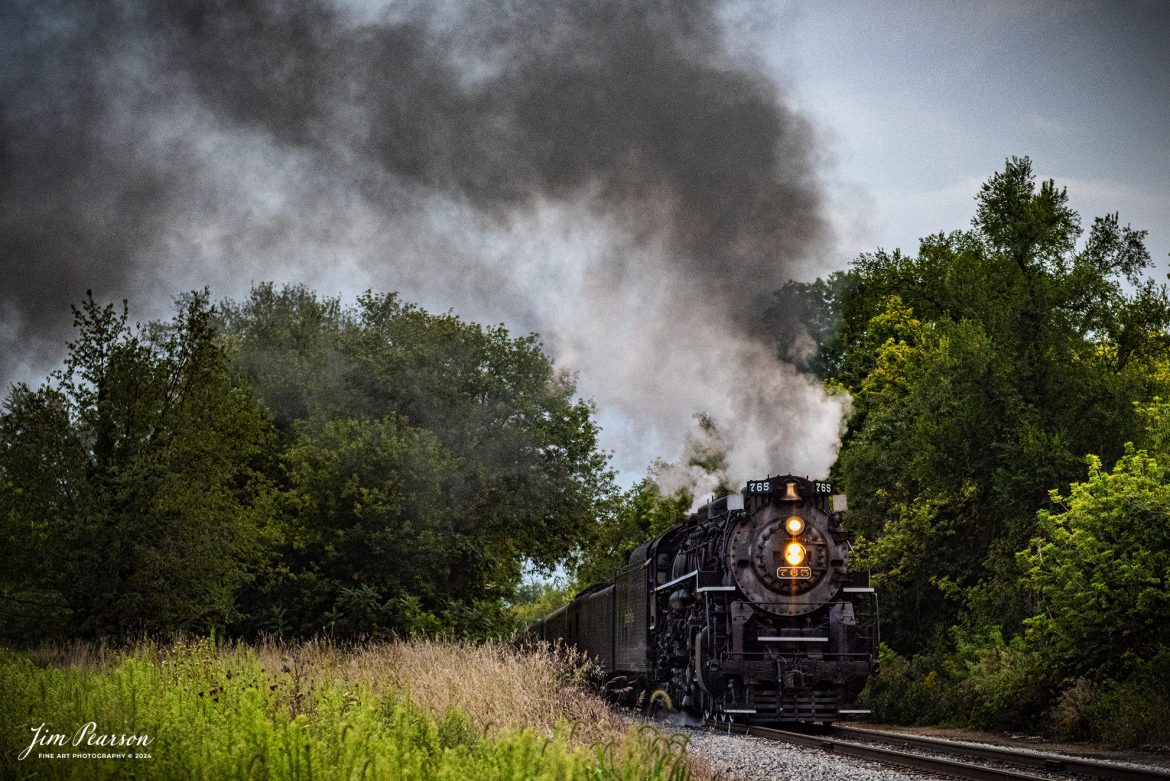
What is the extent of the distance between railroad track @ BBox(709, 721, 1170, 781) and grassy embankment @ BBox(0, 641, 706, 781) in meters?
2.74

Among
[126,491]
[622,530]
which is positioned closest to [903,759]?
[126,491]

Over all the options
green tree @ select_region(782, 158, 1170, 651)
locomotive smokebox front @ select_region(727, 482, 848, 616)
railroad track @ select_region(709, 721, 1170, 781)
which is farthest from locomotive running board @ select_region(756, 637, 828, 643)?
green tree @ select_region(782, 158, 1170, 651)

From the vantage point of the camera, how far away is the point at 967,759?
44.0 ft

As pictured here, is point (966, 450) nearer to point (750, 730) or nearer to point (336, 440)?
point (750, 730)

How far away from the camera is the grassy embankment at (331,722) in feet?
22.6

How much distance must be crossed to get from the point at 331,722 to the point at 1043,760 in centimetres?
757

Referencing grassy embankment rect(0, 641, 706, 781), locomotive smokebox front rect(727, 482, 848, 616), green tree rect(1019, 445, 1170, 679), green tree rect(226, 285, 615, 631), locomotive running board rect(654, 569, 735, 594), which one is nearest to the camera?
grassy embankment rect(0, 641, 706, 781)

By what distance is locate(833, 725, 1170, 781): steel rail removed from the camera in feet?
34.9

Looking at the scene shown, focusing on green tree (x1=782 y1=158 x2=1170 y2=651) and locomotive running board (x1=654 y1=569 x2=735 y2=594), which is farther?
green tree (x1=782 y1=158 x2=1170 y2=651)

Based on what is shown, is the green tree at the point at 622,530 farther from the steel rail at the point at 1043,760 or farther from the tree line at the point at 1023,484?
the steel rail at the point at 1043,760
